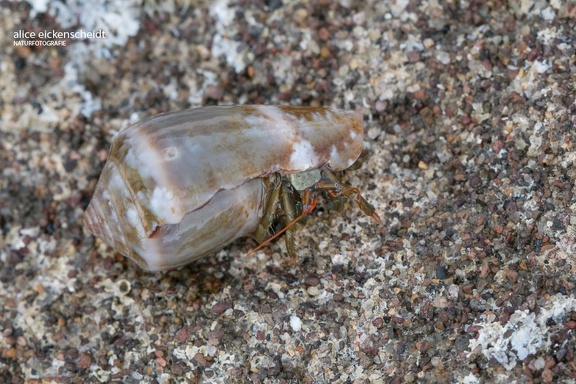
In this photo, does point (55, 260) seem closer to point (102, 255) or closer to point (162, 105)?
point (102, 255)

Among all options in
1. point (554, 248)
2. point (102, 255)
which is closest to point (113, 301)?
point (102, 255)

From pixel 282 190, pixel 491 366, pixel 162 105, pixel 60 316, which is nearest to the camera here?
pixel 491 366

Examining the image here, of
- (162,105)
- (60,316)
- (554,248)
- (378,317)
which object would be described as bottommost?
(60,316)

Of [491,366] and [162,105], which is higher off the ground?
[162,105]

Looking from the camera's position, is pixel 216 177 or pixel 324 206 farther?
pixel 324 206
